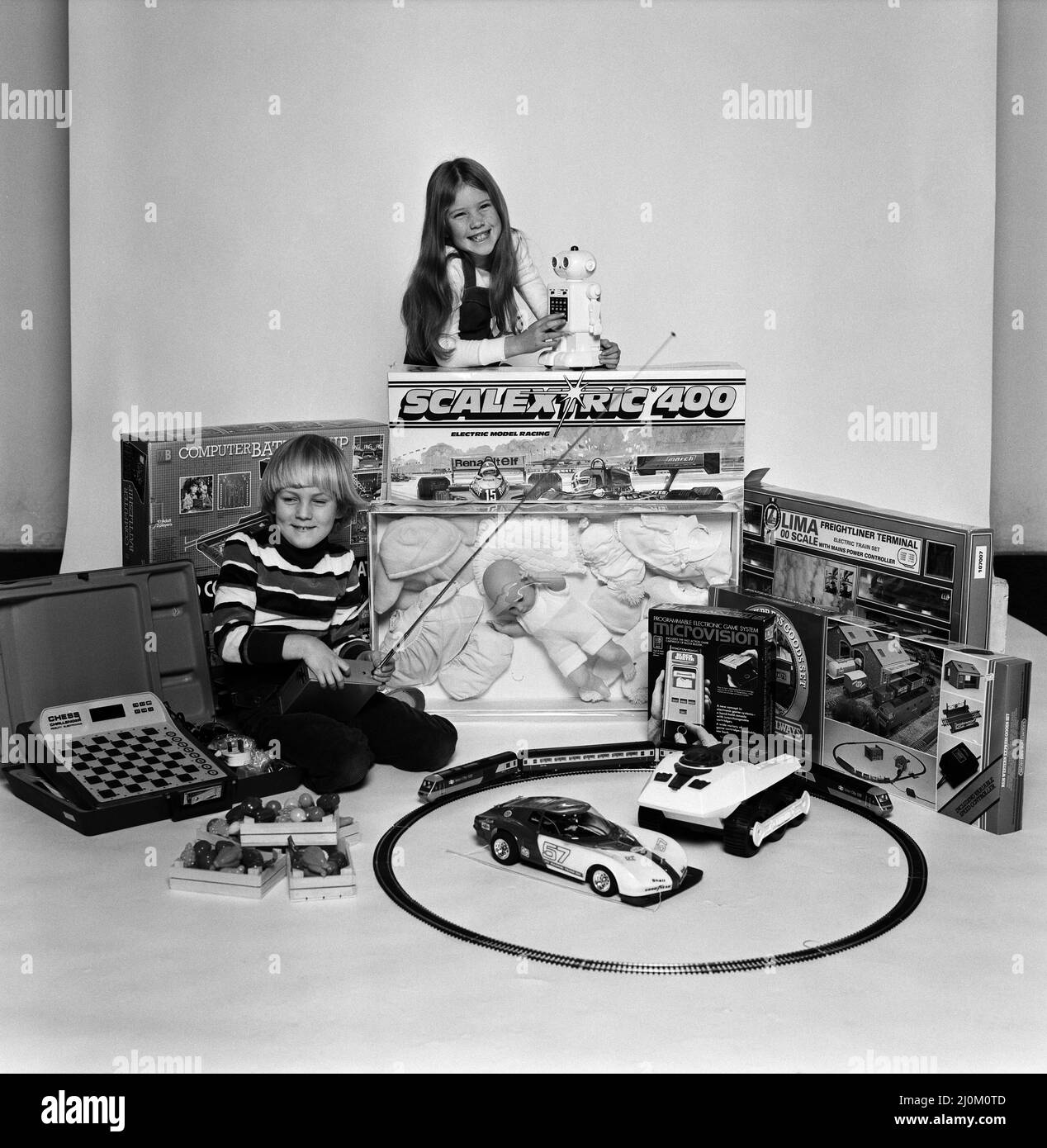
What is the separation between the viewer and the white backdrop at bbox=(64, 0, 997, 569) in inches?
168

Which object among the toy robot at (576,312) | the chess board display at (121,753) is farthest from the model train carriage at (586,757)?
the toy robot at (576,312)

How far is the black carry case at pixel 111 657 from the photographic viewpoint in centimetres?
254

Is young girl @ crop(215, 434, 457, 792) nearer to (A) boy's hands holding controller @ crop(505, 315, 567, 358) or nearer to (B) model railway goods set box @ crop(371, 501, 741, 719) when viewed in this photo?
(B) model railway goods set box @ crop(371, 501, 741, 719)

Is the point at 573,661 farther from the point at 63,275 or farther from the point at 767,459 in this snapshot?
the point at 63,275

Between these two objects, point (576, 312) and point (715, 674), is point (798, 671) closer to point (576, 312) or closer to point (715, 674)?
point (715, 674)

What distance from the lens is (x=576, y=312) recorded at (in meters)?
3.16

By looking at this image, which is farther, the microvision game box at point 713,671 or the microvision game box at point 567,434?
the microvision game box at point 567,434

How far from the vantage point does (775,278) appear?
443cm

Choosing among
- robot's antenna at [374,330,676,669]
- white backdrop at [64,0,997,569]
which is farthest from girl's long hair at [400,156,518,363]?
white backdrop at [64,0,997,569]

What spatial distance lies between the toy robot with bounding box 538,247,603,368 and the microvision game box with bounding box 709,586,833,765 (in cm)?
76

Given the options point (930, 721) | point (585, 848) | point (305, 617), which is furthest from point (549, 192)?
point (585, 848)

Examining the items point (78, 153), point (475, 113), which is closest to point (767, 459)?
point (475, 113)

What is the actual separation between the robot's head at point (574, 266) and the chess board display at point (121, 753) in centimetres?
137

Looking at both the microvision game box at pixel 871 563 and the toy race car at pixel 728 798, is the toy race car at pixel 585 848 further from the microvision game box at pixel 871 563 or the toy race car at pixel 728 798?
the microvision game box at pixel 871 563
